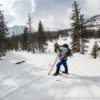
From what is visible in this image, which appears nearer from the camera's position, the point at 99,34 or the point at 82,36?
the point at 82,36

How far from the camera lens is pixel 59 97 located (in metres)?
3.74

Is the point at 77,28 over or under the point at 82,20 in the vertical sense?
under

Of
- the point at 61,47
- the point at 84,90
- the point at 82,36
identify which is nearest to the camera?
the point at 84,90

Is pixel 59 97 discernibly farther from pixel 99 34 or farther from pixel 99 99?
pixel 99 34

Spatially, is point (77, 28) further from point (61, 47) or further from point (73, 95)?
point (73, 95)

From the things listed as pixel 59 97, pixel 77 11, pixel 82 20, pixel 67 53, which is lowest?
pixel 59 97

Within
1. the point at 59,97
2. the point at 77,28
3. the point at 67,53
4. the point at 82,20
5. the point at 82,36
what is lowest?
the point at 59,97

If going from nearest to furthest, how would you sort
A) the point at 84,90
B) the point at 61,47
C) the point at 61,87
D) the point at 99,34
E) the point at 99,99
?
the point at 99,99 → the point at 84,90 → the point at 61,87 → the point at 61,47 → the point at 99,34

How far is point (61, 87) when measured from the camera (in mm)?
4574

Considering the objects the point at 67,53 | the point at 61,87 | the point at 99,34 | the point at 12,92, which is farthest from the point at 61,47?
the point at 99,34

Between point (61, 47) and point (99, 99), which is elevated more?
point (61, 47)

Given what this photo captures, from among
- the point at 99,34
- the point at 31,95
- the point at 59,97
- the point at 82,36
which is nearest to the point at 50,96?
the point at 59,97

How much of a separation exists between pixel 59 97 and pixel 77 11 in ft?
82.1

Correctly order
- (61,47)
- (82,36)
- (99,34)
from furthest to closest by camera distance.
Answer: (99,34) → (82,36) → (61,47)
